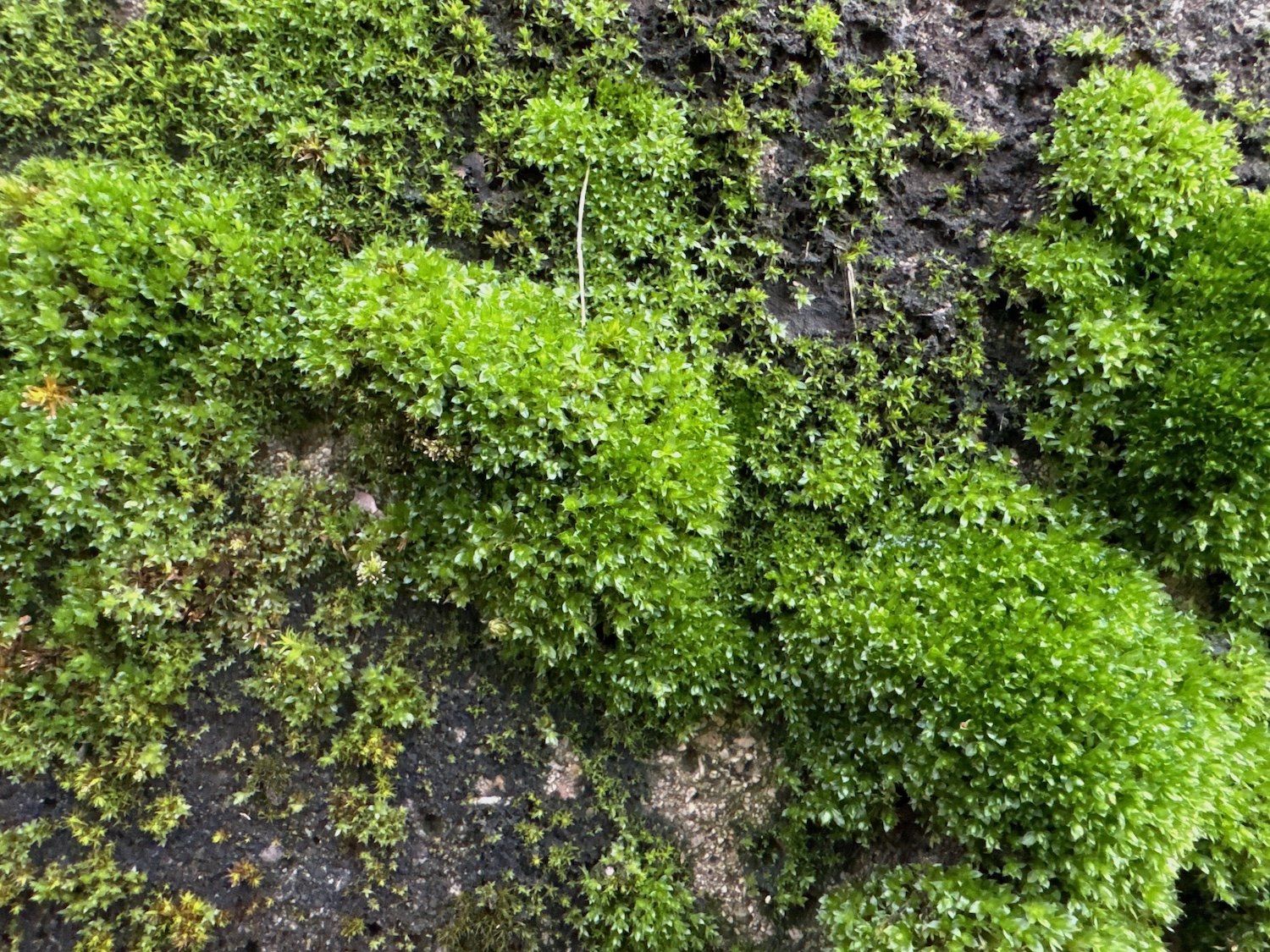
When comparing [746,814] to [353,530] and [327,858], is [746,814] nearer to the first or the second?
[327,858]

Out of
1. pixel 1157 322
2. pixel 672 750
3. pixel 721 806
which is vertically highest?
pixel 1157 322

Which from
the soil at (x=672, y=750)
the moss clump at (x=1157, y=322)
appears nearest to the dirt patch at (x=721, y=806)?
the soil at (x=672, y=750)

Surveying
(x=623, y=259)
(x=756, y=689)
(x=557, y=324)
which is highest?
(x=623, y=259)

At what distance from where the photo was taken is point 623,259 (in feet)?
10.6

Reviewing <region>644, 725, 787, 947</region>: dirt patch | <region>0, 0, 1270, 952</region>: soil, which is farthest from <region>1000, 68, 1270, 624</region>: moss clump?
<region>644, 725, 787, 947</region>: dirt patch

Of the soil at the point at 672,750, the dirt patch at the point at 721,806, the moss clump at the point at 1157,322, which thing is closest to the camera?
the moss clump at the point at 1157,322

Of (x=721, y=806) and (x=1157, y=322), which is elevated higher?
(x=1157, y=322)

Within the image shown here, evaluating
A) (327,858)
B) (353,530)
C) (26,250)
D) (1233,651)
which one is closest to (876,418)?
(1233,651)

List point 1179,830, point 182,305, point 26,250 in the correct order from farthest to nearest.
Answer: point 182,305
point 26,250
point 1179,830

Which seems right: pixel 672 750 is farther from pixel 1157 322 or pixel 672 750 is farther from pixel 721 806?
pixel 1157 322

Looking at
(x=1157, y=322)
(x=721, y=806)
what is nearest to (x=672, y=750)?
(x=721, y=806)

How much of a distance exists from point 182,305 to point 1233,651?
4.57 m

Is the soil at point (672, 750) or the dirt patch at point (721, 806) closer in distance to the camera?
the soil at point (672, 750)

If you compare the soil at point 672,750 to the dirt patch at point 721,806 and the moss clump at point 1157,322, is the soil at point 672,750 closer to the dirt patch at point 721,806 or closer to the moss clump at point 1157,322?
the dirt patch at point 721,806
